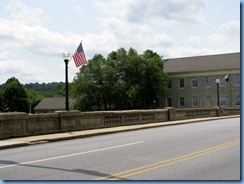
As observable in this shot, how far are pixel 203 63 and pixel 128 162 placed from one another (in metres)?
75.6

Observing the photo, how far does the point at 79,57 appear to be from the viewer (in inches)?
1027

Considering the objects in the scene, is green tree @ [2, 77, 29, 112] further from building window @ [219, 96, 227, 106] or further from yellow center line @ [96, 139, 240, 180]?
yellow center line @ [96, 139, 240, 180]

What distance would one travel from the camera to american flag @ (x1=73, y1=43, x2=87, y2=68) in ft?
85.4

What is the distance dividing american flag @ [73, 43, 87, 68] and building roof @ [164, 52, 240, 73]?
57.2 metres

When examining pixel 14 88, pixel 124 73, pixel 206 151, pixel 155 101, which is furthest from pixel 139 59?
pixel 206 151

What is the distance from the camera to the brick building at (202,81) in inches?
3145

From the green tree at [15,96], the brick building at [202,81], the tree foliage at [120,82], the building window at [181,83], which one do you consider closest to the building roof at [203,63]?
the brick building at [202,81]

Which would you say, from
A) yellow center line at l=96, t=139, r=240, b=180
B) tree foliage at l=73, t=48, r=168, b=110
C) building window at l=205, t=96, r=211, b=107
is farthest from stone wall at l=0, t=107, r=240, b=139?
building window at l=205, t=96, r=211, b=107

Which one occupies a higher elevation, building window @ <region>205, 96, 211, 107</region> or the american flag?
the american flag

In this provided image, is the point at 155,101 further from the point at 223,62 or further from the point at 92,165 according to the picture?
the point at 92,165

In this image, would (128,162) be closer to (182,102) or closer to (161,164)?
(161,164)

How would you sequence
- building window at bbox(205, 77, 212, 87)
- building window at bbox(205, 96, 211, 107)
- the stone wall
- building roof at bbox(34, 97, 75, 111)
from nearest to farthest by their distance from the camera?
the stone wall < building window at bbox(205, 77, 212, 87) < building window at bbox(205, 96, 211, 107) < building roof at bbox(34, 97, 75, 111)

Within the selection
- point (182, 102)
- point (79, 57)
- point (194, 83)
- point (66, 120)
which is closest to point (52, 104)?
point (182, 102)

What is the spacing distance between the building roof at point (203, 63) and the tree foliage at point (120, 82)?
14.5 feet
